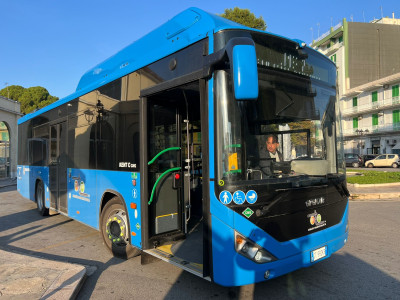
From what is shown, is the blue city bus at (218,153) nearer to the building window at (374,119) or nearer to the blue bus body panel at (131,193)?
the blue bus body panel at (131,193)

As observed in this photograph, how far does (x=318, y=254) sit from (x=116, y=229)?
3125mm

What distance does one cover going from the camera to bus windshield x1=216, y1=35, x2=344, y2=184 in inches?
125

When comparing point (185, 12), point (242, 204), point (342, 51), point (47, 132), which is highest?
point (342, 51)

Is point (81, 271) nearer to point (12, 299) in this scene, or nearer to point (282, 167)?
point (12, 299)

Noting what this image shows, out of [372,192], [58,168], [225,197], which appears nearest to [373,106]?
[372,192]

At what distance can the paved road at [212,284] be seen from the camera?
3.79m

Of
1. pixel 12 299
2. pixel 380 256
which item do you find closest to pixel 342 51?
pixel 380 256

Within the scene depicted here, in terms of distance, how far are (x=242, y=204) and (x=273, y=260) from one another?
0.74 metres

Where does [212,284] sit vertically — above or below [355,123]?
below

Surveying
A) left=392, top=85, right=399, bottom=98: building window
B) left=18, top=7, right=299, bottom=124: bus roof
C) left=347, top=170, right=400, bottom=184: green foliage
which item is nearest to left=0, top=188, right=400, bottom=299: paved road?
left=18, top=7, right=299, bottom=124: bus roof

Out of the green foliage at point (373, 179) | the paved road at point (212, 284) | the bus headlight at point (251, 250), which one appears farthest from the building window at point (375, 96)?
the bus headlight at point (251, 250)

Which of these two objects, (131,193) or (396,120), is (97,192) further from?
(396,120)

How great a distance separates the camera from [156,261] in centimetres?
495

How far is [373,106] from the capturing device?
139 feet
